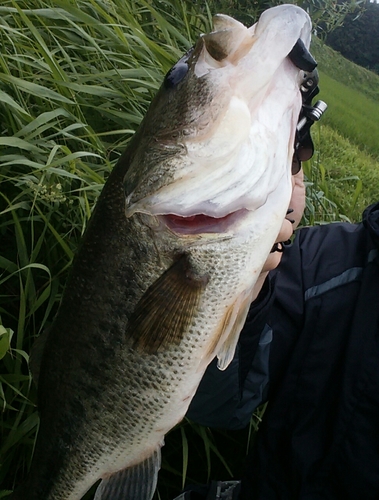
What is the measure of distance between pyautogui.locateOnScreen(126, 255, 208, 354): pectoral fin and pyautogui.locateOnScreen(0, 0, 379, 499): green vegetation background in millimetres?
474

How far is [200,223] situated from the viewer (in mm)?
1147

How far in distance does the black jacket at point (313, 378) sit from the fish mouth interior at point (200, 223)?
1.50 ft

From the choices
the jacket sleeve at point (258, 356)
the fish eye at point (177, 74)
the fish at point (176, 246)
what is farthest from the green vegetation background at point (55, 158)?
the fish eye at point (177, 74)

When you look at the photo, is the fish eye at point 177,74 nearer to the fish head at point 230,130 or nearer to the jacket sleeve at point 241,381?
the fish head at point 230,130

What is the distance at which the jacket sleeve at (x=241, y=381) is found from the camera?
1.54 m

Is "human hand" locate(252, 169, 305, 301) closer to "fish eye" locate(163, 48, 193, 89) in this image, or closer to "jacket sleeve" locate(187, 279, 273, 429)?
"jacket sleeve" locate(187, 279, 273, 429)

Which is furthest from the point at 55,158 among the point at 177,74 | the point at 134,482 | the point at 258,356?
the point at 134,482

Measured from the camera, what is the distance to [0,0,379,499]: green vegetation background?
1.84 metres

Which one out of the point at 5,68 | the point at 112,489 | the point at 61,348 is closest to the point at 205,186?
the point at 61,348

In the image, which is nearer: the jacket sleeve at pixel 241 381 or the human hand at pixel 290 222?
the human hand at pixel 290 222

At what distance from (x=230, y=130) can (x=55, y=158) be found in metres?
1.13

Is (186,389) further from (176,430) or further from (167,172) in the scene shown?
(176,430)

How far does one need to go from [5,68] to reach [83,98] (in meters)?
0.36

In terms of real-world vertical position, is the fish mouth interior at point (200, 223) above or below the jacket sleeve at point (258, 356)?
above
